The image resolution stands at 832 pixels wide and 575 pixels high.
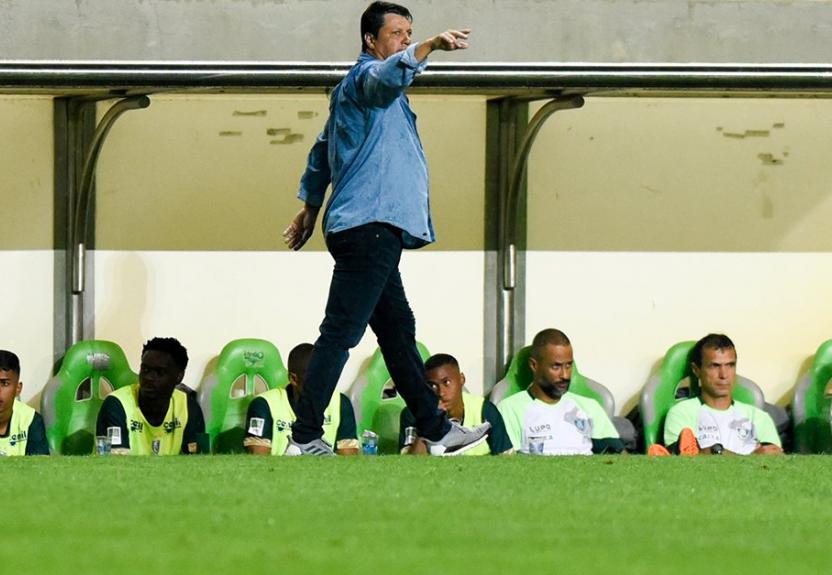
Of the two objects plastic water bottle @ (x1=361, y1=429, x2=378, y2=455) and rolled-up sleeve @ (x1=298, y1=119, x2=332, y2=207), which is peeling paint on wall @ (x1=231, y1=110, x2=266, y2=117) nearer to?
plastic water bottle @ (x1=361, y1=429, x2=378, y2=455)

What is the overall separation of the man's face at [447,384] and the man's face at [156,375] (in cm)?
138

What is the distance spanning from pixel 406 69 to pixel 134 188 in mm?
4344

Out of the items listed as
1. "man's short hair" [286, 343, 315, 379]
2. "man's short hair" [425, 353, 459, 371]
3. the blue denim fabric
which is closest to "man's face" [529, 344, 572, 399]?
"man's short hair" [425, 353, 459, 371]

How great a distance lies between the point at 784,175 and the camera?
39.4ft

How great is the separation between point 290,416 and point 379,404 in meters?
0.70

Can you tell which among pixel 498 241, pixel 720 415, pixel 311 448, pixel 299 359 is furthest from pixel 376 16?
pixel 720 415

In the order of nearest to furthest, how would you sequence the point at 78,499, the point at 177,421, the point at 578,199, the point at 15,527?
the point at 15,527, the point at 78,499, the point at 177,421, the point at 578,199

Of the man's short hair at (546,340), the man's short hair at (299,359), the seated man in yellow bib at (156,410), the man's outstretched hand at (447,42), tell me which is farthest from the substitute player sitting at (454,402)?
the man's outstretched hand at (447,42)

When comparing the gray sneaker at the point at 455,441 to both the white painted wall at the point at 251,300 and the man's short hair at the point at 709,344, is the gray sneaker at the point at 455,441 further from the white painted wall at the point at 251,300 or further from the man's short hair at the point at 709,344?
the man's short hair at the point at 709,344

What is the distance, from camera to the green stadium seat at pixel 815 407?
11.4 m

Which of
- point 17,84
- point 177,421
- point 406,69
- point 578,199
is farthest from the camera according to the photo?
point 578,199

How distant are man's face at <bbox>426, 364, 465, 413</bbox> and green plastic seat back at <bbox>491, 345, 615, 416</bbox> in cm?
58

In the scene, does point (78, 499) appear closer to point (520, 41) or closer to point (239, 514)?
point (239, 514)

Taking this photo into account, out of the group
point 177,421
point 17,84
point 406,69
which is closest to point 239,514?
point 406,69
